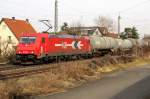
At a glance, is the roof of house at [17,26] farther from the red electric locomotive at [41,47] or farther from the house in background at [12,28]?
the red electric locomotive at [41,47]

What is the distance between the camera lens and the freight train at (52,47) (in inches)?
1380

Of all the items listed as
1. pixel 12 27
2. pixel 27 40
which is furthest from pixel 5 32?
pixel 27 40

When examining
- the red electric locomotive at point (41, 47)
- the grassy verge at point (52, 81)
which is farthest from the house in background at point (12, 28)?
the grassy verge at point (52, 81)

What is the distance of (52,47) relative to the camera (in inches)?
1457

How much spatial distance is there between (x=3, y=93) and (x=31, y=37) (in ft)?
72.9

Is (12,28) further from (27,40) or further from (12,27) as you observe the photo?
(27,40)

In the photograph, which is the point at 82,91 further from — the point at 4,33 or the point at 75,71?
the point at 4,33

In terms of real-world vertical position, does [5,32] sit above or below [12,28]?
below

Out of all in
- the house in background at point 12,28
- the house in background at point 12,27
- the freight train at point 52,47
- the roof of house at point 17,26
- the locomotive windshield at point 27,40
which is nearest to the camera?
the freight train at point 52,47

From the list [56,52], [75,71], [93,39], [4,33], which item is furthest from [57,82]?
[4,33]

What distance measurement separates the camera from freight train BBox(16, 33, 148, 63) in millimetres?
35062

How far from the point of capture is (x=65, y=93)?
1667 cm

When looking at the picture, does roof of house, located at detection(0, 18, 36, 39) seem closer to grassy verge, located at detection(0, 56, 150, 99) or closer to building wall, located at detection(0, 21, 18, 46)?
building wall, located at detection(0, 21, 18, 46)

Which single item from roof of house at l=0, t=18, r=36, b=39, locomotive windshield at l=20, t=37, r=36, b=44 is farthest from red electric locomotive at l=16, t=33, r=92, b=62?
roof of house at l=0, t=18, r=36, b=39
